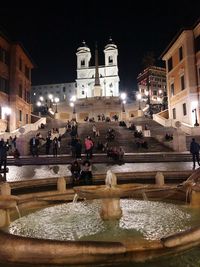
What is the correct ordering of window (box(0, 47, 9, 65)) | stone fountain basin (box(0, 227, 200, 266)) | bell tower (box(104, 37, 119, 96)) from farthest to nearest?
1. bell tower (box(104, 37, 119, 96))
2. window (box(0, 47, 9, 65))
3. stone fountain basin (box(0, 227, 200, 266))

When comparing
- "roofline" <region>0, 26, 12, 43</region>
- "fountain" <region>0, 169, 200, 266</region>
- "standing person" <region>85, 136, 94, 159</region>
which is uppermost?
"roofline" <region>0, 26, 12, 43</region>

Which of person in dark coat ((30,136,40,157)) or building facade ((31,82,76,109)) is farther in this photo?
building facade ((31,82,76,109))

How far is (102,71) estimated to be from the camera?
99.6 meters

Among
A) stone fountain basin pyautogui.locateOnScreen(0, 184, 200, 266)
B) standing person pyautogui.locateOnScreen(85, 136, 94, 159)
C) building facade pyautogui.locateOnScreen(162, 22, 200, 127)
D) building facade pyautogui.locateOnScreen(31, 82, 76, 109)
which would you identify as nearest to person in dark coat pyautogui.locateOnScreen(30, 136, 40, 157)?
standing person pyautogui.locateOnScreen(85, 136, 94, 159)

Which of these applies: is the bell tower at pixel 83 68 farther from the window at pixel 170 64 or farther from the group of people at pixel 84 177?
the group of people at pixel 84 177

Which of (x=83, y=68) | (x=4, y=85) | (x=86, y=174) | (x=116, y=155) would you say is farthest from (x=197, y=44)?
(x=83, y=68)

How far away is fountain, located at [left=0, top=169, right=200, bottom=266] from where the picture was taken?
12.1 feet

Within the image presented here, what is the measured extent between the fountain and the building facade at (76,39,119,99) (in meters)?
90.8

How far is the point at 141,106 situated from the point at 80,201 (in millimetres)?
50701

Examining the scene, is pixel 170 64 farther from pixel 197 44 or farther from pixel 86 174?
pixel 86 174

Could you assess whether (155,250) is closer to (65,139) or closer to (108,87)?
(65,139)

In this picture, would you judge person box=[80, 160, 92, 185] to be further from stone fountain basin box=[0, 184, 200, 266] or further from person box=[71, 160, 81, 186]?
stone fountain basin box=[0, 184, 200, 266]

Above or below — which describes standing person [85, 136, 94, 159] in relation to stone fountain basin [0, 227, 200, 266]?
above

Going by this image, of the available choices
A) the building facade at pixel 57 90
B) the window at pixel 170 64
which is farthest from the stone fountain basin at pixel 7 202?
the building facade at pixel 57 90
